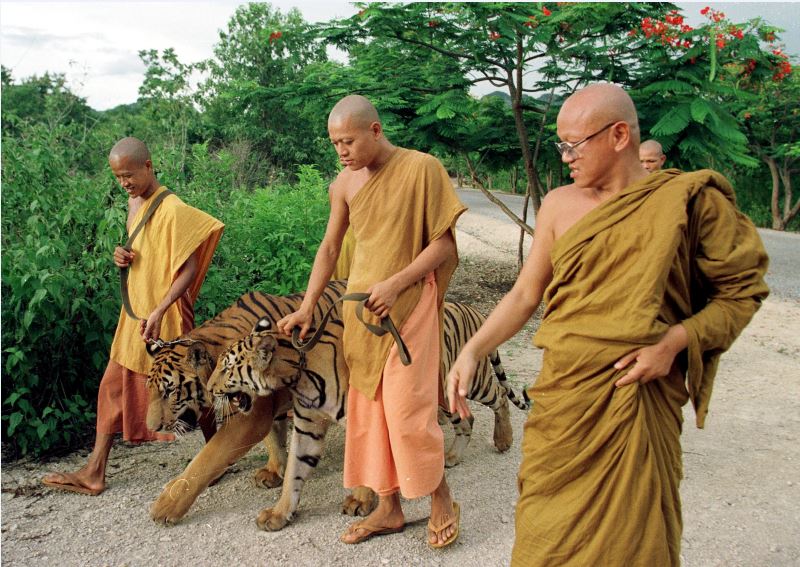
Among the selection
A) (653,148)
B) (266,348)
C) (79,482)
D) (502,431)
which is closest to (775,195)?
(653,148)

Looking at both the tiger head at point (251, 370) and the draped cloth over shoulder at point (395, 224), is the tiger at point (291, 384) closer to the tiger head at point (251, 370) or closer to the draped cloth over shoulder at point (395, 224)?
the tiger head at point (251, 370)

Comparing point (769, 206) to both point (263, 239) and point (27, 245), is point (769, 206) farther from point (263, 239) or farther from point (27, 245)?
point (27, 245)

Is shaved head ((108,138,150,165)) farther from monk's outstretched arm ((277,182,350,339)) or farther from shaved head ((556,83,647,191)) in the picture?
shaved head ((556,83,647,191))

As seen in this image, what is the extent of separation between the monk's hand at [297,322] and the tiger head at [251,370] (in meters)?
0.07

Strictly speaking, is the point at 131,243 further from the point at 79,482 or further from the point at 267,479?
the point at 267,479

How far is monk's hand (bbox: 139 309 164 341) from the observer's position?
13.8 feet

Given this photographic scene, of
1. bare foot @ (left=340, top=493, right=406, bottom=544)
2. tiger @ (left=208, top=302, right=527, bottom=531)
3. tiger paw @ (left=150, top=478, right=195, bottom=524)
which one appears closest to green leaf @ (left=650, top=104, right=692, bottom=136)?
tiger @ (left=208, top=302, right=527, bottom=531)

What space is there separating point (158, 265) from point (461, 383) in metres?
2.48

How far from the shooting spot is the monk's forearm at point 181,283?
4258 millimetres

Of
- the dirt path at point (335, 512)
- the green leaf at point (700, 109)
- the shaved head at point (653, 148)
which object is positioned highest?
the green leaf at point (700, 109)

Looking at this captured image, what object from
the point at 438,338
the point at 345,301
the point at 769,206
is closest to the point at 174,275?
the point at 345,301

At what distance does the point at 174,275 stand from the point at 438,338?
164cm

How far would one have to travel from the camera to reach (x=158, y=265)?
4367 millimetres

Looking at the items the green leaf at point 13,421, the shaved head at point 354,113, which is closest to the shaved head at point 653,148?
the shaved head at point 354,113
